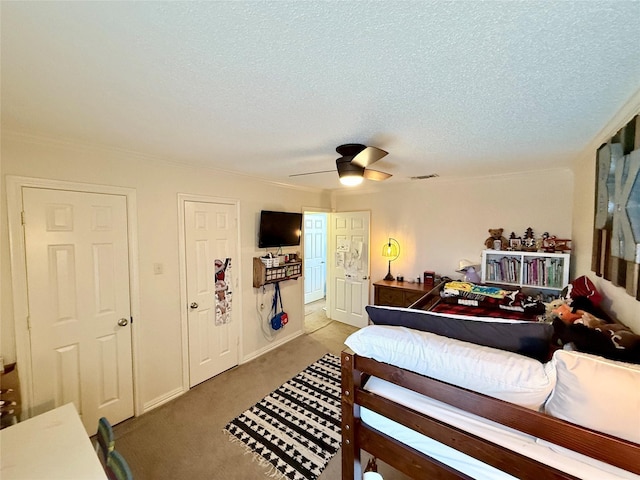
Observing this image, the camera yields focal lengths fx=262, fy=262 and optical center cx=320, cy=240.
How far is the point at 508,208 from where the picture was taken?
3322mm

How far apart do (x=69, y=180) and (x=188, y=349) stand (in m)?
1.90

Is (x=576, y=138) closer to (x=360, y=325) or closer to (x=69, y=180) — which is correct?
(x=360, y=325)

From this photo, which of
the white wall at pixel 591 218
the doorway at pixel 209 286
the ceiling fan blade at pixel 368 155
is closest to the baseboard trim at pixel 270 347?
the doorway at pixel 209 286

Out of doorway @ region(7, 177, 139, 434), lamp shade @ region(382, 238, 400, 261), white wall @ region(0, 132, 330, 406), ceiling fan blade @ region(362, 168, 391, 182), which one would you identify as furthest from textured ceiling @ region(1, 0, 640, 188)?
lamp shade @ region(382, 238, 400, 261)

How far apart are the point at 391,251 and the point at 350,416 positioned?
297 centimetres

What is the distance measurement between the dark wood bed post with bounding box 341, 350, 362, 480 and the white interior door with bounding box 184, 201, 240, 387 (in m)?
2.05

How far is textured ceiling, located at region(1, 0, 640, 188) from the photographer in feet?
2.67

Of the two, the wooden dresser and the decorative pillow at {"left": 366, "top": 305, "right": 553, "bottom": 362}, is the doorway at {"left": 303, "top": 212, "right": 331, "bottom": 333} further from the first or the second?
the decorative pillow at {"left": 366, "top": 305, "right": 553, "bottom": 362}

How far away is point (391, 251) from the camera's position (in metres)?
4.17

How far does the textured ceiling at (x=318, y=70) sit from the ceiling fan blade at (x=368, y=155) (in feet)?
0.39

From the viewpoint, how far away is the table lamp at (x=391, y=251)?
417 cm

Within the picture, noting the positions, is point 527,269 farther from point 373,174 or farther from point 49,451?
point 49,451

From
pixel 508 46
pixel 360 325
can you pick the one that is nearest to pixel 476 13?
pixel 508 46

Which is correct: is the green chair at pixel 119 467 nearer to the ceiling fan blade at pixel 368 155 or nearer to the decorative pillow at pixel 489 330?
the decorative pillow at pixel 489 330
